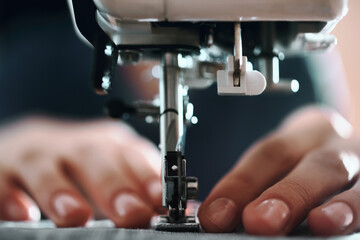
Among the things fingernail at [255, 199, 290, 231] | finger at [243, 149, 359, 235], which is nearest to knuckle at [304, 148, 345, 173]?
finger at [243, 149, 359, 235]

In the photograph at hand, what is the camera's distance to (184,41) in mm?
364

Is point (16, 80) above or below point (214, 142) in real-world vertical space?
above

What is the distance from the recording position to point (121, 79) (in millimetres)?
1123

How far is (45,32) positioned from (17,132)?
1.22 ft

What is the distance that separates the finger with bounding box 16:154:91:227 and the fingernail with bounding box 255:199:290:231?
0.67 ft

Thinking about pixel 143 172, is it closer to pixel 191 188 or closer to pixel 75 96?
pixel 191 188

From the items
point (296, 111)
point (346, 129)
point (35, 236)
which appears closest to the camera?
point (35, 236)

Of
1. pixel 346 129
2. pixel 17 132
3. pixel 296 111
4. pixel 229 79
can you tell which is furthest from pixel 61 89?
pixel 229 79

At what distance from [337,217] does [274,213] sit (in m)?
0.05

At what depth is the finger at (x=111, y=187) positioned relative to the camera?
1.32ft

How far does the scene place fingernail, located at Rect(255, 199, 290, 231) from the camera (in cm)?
31

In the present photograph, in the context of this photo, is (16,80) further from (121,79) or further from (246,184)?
(246,184)

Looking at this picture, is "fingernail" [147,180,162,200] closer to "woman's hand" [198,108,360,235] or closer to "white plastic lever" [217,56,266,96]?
"woman's hand" [198,108,360,235]

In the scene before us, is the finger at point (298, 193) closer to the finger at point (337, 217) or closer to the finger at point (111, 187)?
the finger at point (337, 217)
